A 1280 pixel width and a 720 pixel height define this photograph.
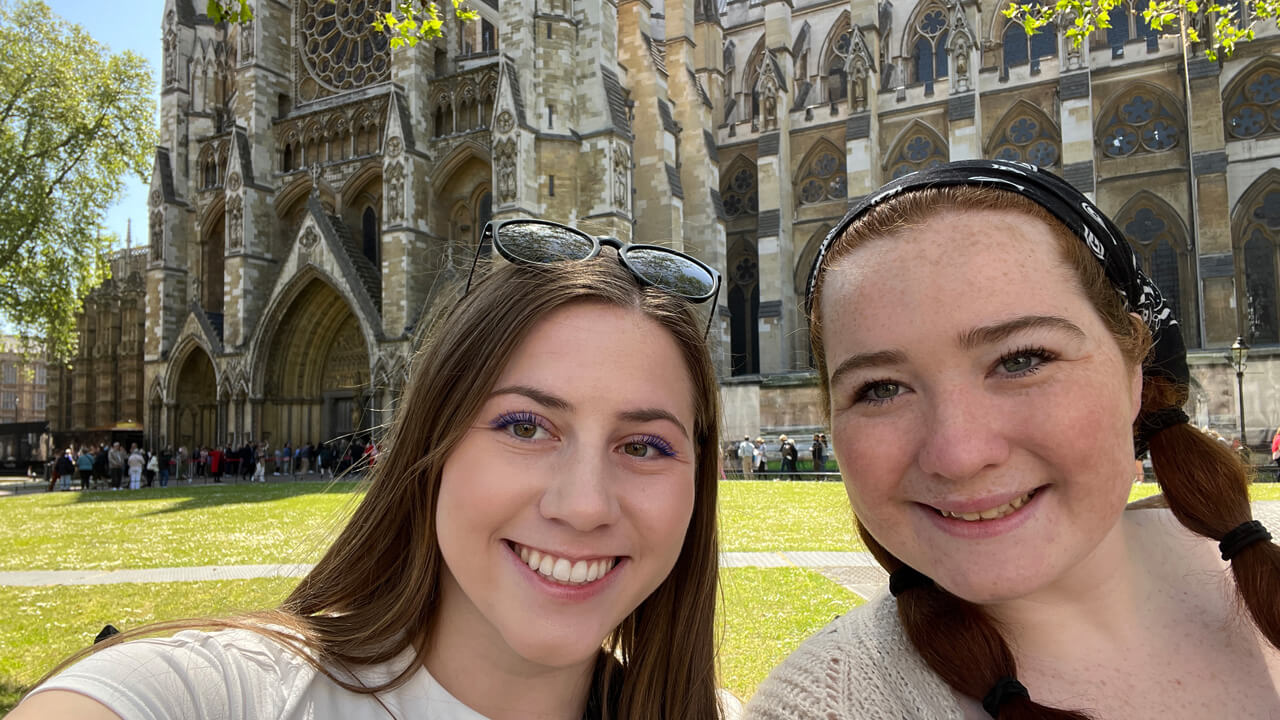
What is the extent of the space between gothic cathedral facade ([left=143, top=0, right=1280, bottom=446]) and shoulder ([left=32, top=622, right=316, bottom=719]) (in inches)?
670

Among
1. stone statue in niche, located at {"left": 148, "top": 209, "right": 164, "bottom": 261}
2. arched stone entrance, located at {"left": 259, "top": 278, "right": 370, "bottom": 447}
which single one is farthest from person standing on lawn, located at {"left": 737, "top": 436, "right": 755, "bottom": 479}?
stone statue in niche, located at {"left": 148, "top": 209, "right": 164, "bottom": 261}

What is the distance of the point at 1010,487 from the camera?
1.16m

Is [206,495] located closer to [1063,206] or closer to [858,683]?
[858,683]

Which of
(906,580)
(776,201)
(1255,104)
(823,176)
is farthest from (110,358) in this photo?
(1255,104)

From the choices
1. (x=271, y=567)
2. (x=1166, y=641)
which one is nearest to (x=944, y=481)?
(x=1166, y=641)

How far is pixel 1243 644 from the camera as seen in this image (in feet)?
4.31

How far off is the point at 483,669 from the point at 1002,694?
879 mm

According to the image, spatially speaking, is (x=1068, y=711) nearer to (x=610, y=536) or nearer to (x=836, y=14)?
(x=610, y=536)

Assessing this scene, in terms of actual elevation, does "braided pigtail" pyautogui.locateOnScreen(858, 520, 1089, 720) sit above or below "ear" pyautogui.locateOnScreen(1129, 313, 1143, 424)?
below

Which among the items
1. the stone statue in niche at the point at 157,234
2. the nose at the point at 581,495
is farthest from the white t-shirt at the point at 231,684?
the stone statue in niche at the point at 157,234

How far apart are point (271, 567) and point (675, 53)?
24320 millimetres

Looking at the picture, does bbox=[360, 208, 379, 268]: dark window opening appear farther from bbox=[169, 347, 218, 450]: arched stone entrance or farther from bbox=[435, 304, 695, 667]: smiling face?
bbox=[435, 304, 695, 667]: smiling face

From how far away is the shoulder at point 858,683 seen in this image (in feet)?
4.04

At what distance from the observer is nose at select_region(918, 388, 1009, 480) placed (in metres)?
1.15
